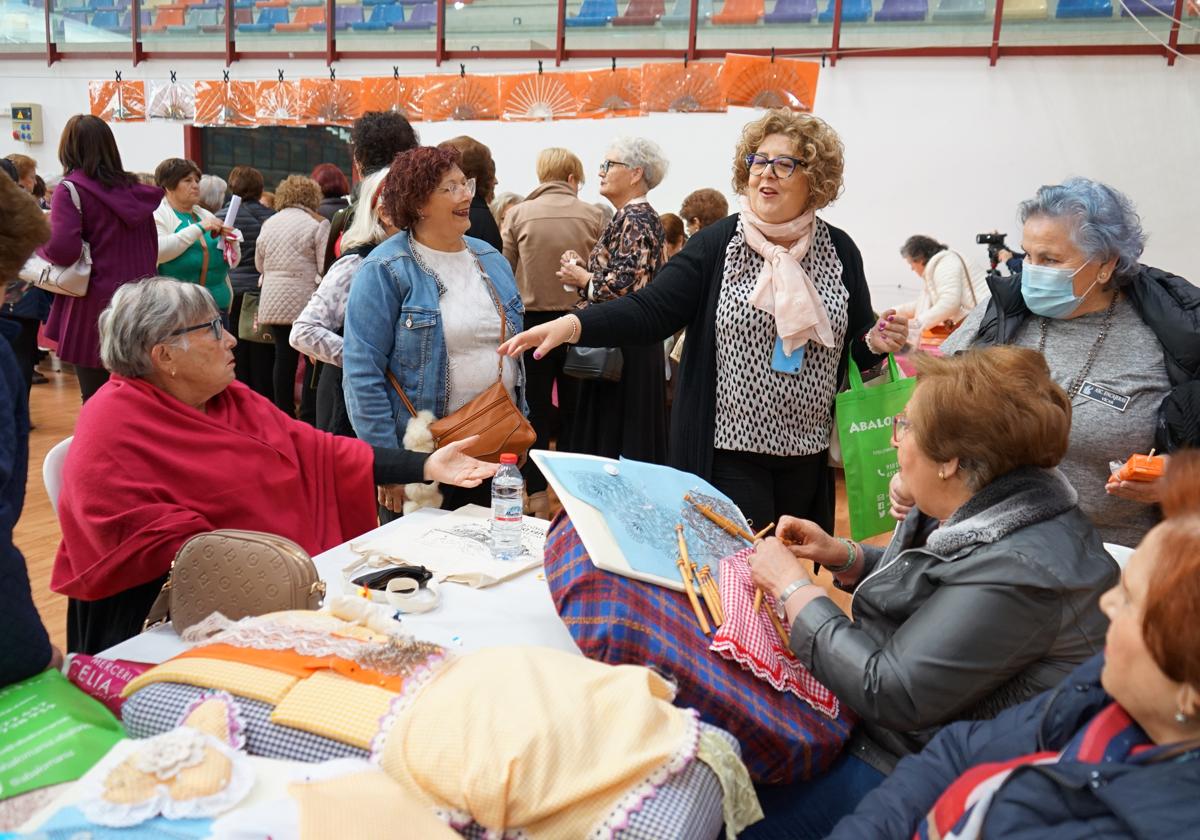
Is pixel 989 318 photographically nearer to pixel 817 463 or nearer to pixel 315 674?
pixel 817 463

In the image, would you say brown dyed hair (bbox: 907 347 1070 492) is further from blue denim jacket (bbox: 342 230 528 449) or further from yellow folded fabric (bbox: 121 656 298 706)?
blue denim jacket (bbox: 342 230 528 449)

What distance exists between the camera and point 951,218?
8180 mm

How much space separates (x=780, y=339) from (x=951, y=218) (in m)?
6.39

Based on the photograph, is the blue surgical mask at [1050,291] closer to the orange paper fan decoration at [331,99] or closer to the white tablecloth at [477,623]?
the white tablecloth at [477,623]

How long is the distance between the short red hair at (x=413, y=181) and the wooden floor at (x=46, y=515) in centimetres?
171

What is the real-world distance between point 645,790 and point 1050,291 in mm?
1758

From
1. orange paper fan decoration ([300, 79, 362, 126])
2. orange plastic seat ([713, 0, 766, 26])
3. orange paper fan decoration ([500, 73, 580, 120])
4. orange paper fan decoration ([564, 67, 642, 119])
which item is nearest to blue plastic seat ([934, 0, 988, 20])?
orange plastic seat ([713, 0, 766, 26])

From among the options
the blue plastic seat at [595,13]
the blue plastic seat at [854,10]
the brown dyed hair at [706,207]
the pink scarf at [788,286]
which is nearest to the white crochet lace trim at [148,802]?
the pink scarf at [788,286]

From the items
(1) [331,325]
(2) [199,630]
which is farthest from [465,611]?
(1) [331,325]

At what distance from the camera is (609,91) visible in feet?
24.4

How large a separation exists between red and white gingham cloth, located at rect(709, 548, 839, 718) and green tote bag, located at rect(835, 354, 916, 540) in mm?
854

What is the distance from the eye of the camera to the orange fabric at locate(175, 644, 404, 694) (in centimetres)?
131

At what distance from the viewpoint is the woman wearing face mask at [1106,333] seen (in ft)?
7.44

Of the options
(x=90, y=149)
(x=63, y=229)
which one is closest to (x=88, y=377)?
(x=63, y=229)
